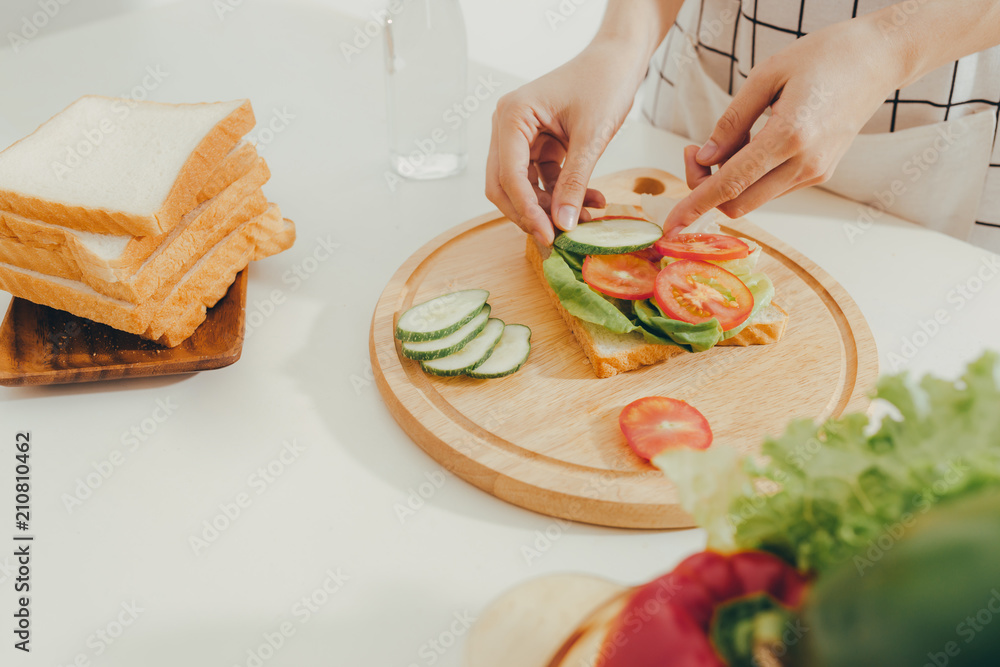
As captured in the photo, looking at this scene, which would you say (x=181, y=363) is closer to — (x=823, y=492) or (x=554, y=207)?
(x=554, y=207)

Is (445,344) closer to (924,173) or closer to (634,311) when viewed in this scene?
(634,311)

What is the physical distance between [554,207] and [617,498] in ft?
2.63

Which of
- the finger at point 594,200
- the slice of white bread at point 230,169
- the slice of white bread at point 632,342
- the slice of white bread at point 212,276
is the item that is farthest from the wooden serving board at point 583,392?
the slice of white bread at point 230,169

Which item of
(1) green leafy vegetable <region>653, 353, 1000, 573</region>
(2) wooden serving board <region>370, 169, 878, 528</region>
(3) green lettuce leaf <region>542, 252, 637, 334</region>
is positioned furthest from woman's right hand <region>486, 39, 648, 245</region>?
(1) green leafy vegetable <region>653, 353, 1000, 573</region>

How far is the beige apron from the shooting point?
2064mm

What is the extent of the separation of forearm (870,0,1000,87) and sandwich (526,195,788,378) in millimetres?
554

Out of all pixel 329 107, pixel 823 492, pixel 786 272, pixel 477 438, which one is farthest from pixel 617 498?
pixel 329 107

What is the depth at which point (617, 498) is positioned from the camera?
4.21 feet

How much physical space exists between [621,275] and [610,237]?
11 cm

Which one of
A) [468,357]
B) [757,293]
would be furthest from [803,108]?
[468,357]

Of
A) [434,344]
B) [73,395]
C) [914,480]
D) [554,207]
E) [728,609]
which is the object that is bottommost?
[73,395]

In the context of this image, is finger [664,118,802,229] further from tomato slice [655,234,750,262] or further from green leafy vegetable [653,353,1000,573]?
green leafy vegetable [653,353,1000,573]

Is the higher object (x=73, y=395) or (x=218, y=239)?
(x=218, y=239)

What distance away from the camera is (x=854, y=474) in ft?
2.13
